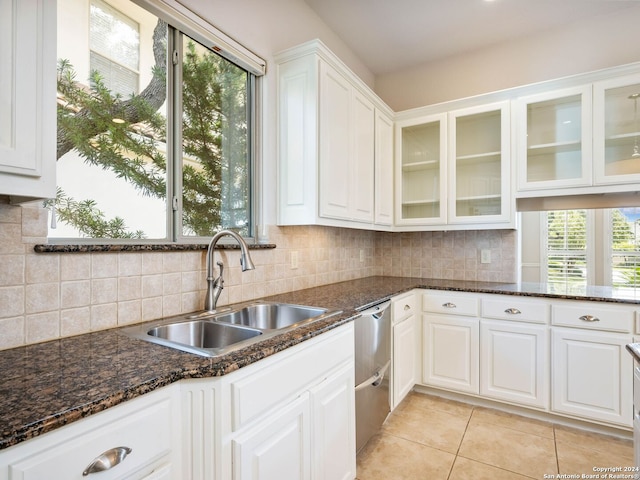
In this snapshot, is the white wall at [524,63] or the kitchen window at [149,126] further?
the white wall at [524,63]

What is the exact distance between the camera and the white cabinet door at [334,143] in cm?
201

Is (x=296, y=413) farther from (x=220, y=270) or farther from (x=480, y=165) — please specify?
(x=480, y=165)

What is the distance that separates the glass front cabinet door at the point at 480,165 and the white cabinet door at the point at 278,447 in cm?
208

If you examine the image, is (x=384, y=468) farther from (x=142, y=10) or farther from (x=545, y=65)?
(x=545, y=65)

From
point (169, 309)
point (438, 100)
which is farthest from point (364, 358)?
point (438, 100)

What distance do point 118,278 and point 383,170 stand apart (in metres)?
2.10

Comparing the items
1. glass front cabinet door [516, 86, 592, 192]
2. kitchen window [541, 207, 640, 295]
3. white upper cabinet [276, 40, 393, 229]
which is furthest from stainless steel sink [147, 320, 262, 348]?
kitchen window [541, 207, 640, 295]

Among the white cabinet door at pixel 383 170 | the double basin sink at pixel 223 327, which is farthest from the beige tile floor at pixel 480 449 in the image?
the white cabinet door at pixel 383 170

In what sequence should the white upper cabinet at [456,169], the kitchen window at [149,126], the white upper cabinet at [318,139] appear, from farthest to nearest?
the white upper cabinet at [456,169]
the white upper cabinet at [318,139]
the kitchen window at [149,126]

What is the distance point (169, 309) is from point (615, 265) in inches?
193

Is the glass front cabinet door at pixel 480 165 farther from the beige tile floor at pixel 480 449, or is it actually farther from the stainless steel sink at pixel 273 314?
the stainless steel sink at pixel 273 314

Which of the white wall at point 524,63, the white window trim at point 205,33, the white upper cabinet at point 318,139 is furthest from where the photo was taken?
the white wall at point 524,63

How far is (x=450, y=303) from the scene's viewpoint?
2516mm

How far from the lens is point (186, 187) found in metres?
1.71
